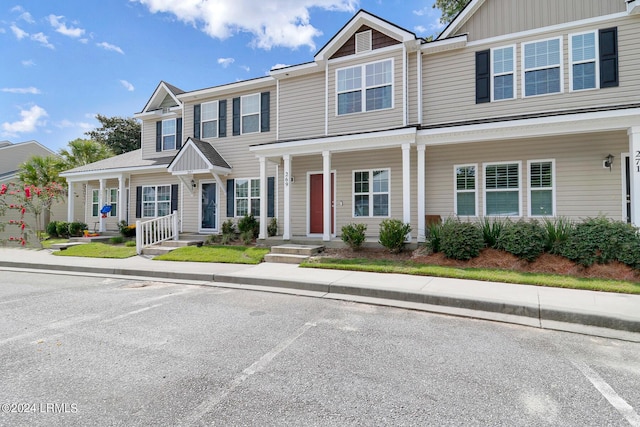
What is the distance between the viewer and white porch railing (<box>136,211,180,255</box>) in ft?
38.3

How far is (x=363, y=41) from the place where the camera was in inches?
449

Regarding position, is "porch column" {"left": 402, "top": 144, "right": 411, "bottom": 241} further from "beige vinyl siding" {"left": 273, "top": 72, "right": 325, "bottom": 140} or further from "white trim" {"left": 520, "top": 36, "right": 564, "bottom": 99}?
"white trim" {"left": 520, "top": 36, "right": 564, "bottom": 99}

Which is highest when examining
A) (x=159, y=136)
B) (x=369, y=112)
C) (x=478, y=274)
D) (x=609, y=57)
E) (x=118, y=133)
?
(x=118, y=133)

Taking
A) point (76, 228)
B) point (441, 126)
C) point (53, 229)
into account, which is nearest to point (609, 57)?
point (441, 126)

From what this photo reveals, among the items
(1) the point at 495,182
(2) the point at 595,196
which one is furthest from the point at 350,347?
(2) the point at 595,196

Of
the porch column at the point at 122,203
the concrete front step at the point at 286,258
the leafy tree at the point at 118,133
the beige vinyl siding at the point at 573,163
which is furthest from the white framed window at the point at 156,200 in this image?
the leafy tree at the point at 118,133

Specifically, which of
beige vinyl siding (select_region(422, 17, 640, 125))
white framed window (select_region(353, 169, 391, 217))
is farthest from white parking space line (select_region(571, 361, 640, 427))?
beige vinyl siding (select_region(422, 17, 640, 125))

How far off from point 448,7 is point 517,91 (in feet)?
40.8

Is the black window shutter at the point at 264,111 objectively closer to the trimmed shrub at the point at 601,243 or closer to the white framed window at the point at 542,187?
the white framed window at the point at 542,187

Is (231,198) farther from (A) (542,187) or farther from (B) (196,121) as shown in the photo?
(A) (542,187)

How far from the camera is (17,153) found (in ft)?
85.0

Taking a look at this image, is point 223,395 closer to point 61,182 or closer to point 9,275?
point 9,275

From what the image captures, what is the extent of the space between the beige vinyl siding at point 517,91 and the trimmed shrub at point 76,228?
15.8 metres

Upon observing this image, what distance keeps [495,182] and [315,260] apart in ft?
19.5
